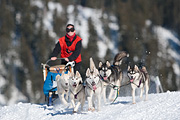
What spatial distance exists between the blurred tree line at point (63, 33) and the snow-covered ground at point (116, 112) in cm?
3395

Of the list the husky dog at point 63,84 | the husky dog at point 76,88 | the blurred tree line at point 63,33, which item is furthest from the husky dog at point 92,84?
the blurred tree line at point 63,33

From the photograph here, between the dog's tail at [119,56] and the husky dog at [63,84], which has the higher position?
the dog's tail at [119,56]

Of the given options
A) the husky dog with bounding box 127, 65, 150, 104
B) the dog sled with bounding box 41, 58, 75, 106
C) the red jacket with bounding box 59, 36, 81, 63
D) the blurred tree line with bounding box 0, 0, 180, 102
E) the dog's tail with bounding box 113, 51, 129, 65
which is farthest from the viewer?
the blurred tree line with bounding box 0, 0, 180, 102

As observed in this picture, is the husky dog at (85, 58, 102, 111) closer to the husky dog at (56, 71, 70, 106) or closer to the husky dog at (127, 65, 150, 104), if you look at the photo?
the husky dog at (56, 71, 70, 106)

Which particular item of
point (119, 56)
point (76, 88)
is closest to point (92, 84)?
point (76, 88)

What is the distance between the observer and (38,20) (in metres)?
71.4

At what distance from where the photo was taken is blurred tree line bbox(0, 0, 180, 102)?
2089 inches

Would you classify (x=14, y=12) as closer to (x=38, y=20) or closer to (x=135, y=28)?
(x=38, y=20)

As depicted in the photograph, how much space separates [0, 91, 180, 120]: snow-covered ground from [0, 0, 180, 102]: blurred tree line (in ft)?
111

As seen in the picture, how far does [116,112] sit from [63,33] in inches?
2480

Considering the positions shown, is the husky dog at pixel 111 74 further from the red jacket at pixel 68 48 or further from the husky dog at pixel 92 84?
the husky dog at pixel 92 84

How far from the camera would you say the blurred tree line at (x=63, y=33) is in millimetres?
53062

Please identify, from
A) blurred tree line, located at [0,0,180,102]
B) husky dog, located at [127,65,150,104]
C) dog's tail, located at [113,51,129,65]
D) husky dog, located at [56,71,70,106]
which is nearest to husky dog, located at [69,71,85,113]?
husky dog, located at [56,71,70,106]

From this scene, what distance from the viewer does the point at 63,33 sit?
69.1 meters
